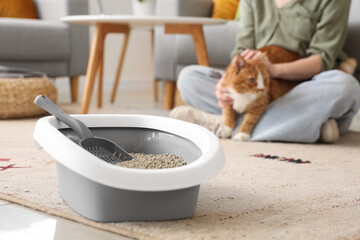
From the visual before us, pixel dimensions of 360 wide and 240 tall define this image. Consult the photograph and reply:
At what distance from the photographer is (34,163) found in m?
1.23

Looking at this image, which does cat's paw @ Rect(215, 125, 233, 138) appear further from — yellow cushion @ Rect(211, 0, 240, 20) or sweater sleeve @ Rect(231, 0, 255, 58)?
yellow cushion @ Rect(211, 0, 240, 20)

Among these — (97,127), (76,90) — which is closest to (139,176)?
(97,127)

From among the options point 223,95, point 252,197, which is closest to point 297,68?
point 223,95

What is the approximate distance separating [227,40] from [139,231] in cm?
177

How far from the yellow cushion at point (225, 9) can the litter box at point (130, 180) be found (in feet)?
5.93

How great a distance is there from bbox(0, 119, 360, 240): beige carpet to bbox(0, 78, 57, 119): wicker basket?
0.58 m

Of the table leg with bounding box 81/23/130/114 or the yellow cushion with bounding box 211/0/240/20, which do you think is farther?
the yellow cushion with bounding box 211/0/240/20

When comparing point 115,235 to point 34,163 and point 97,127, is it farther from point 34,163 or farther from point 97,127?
point 34,163

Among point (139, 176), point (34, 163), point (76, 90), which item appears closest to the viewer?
point (139, 176)

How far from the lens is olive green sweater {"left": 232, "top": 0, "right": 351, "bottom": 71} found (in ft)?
5.69

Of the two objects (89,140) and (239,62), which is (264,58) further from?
(89,140)

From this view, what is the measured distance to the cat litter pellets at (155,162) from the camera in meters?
0.88

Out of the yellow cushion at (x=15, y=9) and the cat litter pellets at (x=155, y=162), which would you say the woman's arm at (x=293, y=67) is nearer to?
the cat litter pellets at (x=155, y=162)

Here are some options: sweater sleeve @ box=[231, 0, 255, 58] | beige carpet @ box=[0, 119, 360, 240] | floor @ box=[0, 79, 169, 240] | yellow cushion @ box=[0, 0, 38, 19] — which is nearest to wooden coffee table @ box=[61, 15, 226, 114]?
sweater sleeve @ box=[231, 0, 255, 58]
